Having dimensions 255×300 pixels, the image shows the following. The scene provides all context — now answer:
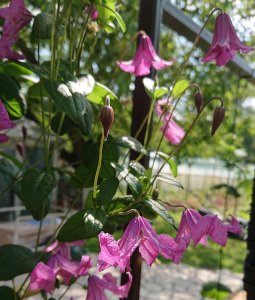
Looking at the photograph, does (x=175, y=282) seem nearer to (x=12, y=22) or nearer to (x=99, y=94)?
(x=99, y=94)

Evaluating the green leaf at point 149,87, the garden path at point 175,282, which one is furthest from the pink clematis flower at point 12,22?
the garden path at point 175,282

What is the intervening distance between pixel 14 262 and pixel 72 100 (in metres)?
0.27

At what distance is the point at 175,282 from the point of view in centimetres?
386

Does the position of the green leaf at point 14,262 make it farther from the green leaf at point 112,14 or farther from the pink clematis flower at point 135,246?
the green leaf at point 112,14

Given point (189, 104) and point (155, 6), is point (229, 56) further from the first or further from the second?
point (189, 104)

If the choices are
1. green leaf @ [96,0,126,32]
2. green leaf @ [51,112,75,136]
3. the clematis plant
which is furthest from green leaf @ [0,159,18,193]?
green leaf @ [96,0,126,32]

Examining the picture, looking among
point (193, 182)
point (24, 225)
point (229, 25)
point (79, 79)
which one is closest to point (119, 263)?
point (79, 79)

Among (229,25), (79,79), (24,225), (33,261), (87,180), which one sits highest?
(229,25)

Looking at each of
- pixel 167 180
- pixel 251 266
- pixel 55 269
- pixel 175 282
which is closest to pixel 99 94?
pixel 167 180

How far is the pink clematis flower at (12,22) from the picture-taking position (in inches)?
24.3

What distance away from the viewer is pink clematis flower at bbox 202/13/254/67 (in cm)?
67

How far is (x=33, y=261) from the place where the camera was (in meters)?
0.67

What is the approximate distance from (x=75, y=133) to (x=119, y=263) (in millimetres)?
409

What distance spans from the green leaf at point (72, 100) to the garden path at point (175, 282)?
2.71 meters
